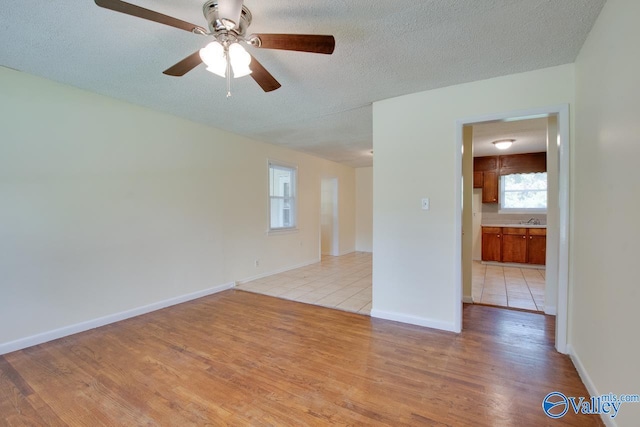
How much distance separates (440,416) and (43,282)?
11.3ft

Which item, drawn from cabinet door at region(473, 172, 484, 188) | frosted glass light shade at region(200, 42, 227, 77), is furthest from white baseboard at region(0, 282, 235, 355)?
cabinet door at region(473, 172, 484, 188)

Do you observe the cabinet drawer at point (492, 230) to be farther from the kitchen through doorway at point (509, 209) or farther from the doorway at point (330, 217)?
the doorway at point (330, 217)

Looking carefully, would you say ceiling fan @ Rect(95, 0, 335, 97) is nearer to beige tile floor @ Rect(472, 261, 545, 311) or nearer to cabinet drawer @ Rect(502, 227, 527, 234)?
beige tile floor @ Rect(472, 261, 545, 311)

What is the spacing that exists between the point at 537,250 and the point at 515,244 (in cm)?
38

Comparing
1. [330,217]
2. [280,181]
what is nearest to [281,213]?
[280,181]

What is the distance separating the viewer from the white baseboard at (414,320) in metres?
2.81

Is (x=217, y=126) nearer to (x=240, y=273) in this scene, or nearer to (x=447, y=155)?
(x=240, y=273)

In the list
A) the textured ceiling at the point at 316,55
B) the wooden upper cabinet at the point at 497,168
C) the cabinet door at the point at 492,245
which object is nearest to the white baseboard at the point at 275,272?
the textured ceiling at the point at 316,55

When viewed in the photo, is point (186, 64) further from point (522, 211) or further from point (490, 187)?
point (522, 211)

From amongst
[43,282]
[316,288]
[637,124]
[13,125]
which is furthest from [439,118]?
[43,282]

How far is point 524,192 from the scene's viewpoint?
20.8 ft

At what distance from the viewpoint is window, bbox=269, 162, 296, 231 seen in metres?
5.41

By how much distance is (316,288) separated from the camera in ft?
14.3

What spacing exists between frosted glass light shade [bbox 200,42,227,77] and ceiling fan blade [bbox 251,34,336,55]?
0.74ft
